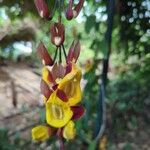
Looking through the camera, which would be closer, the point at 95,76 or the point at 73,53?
the point at 73,53

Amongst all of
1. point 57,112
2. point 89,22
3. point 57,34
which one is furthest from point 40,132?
point 89,22

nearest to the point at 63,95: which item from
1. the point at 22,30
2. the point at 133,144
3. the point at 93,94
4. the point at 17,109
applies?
the point at 93,94

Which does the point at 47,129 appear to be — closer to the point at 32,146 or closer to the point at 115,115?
the point at 32,146

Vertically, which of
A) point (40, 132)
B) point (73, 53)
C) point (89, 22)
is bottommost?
point (40, 132)

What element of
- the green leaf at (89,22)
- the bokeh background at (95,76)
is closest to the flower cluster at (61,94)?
the bokeh background at (95,76)

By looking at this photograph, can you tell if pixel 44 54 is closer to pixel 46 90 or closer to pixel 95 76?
pixel 46 90

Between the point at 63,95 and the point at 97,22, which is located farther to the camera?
the point at 97,22

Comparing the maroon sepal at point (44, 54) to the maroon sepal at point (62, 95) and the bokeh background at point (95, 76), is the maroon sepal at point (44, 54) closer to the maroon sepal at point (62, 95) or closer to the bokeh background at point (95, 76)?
the maroon sepal at point (62, 95)
